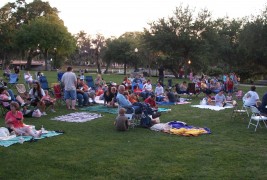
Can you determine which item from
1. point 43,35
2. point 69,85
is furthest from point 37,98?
point 43,35

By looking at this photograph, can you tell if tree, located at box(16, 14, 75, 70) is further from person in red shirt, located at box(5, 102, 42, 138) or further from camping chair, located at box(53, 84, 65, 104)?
person in red shirt, located at box(5, 102, 42, 138)

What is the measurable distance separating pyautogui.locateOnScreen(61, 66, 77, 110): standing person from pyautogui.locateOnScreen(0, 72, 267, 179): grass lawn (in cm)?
329

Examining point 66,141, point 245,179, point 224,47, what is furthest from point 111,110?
point 224,47

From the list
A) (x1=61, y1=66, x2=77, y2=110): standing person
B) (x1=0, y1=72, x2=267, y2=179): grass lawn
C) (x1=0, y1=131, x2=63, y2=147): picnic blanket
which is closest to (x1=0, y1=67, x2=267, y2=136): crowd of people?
(x1=61, y1=66, x2=77, y2=110): standing person

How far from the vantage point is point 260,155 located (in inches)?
263

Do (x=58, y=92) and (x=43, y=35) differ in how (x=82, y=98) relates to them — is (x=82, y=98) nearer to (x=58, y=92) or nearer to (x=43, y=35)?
(x=58, y=92)

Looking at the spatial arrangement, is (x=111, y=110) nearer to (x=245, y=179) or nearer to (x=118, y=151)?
(x=118, y=151)

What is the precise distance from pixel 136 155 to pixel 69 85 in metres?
6.88

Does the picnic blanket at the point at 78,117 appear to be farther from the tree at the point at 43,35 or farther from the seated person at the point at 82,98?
the tree at the point at 43,35

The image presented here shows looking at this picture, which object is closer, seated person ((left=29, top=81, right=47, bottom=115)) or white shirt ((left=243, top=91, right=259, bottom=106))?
white shirt ((left=243, top=91, right=259, bottom=106))

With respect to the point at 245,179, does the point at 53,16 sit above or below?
above

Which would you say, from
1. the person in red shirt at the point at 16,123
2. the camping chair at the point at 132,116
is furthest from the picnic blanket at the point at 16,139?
the camping chair at the point at 132,116

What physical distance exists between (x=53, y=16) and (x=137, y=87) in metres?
42.2

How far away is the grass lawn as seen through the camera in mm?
5445
